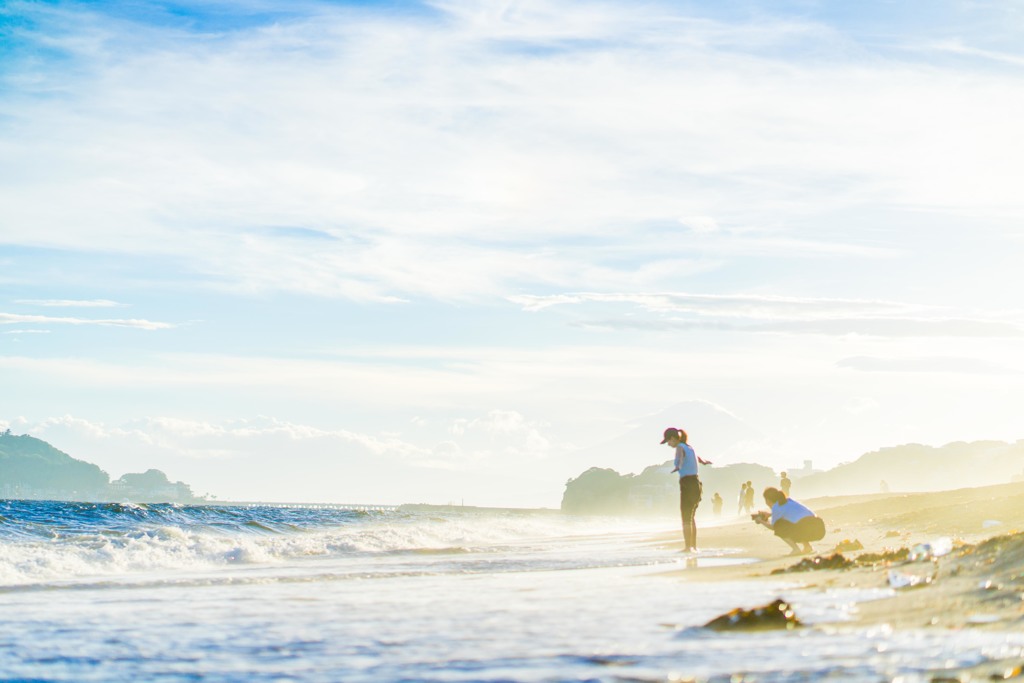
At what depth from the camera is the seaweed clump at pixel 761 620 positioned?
5742 mm

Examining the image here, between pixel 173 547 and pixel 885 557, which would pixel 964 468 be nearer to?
pixel 173 547

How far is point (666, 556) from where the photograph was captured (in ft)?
50.8

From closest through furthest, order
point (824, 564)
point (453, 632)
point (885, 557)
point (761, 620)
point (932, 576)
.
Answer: point (761, 620), point (453, 632), point (932, 576), point (824, 564), point (885, 557)

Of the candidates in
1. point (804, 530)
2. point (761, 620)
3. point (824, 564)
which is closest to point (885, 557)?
point (824, 564)

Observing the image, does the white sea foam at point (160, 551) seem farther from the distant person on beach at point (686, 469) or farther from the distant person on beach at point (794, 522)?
the distant person on beach at point (794, 522)

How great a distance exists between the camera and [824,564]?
9.91 meters

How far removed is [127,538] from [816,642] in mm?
21680

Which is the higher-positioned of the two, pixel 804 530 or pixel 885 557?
pixel 804 530

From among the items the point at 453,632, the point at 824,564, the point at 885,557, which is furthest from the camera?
the point at 885,557

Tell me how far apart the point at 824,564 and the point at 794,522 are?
3.59 metres

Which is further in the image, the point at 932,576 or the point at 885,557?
the point at 885,557

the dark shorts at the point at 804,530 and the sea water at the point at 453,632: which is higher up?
the dark shorts at the point at 804,530

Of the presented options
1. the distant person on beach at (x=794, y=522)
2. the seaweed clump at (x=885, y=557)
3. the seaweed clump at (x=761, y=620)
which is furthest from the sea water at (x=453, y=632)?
the seaweed clump at (x=885, y=557)

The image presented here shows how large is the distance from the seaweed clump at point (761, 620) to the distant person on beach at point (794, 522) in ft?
25.0
